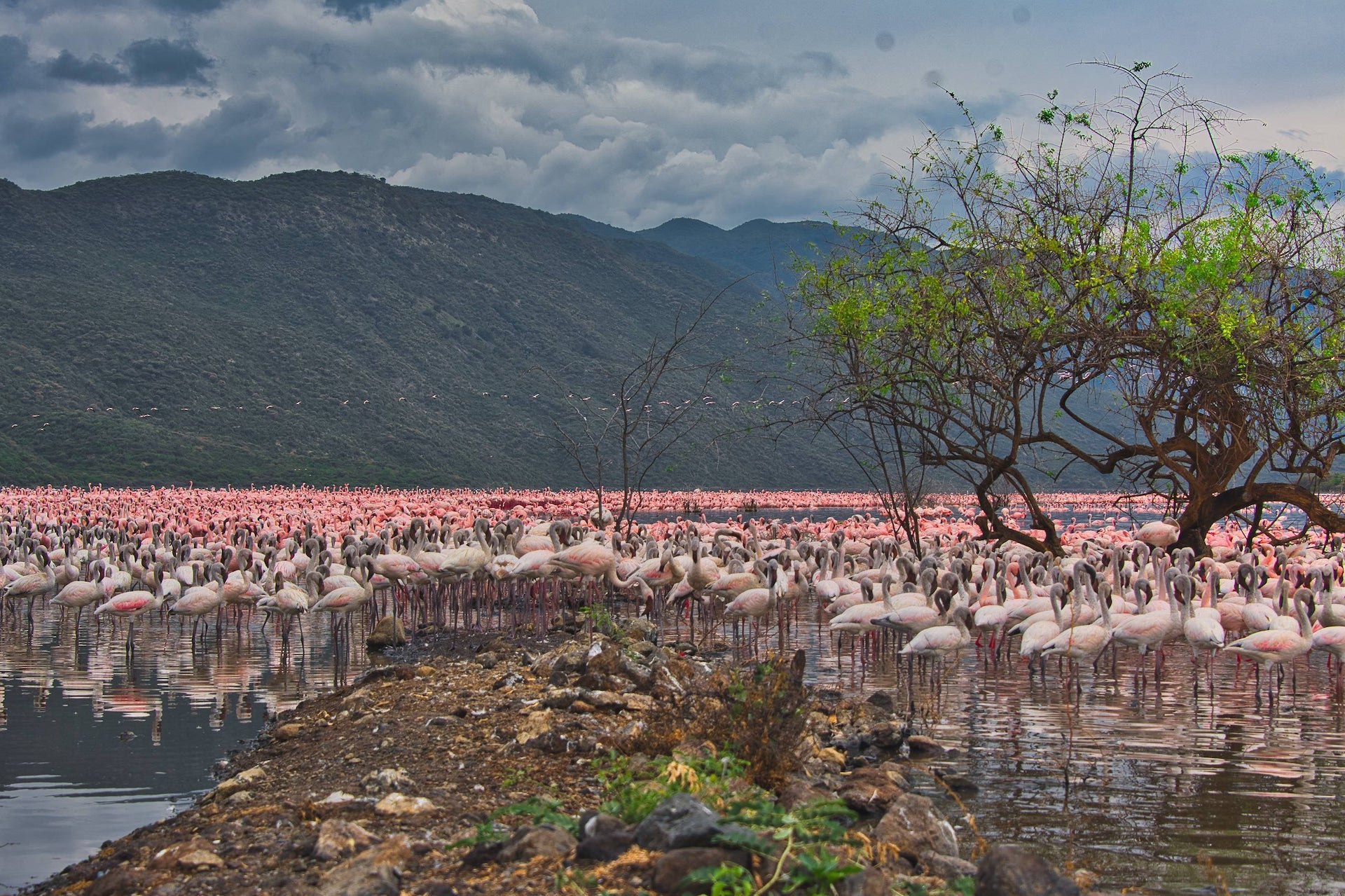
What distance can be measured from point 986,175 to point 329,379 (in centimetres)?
5264

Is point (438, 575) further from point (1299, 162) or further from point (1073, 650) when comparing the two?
point (1299, 162)

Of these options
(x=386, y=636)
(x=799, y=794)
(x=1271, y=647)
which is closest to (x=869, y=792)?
(x=799, y=794)

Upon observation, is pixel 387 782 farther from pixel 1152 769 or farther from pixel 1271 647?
pixel 1271 647

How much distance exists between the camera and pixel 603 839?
5535 millimetres

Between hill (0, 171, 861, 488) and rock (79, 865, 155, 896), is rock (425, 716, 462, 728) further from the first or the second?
hill (0, 171, 861, 488)

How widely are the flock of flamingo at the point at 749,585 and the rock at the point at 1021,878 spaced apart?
7.35m

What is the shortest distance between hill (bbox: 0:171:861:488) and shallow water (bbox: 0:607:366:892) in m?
31.3

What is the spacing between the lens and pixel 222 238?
86.6 m

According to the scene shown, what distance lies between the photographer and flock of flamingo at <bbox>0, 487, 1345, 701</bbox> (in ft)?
43.1

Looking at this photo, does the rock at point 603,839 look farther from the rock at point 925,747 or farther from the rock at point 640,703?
the rock at point 925,747

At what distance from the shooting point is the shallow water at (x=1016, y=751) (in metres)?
7.38

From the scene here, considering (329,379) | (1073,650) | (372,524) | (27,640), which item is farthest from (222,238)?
(1073,650)

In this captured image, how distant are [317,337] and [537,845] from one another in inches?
2769

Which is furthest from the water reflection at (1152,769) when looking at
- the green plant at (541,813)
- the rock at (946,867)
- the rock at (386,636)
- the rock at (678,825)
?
the rock at (386,636)
